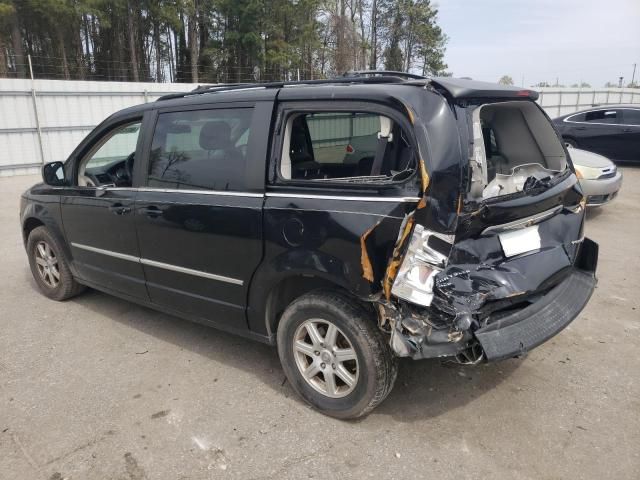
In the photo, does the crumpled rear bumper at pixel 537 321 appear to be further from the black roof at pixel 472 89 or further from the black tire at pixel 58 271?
the black tire at pixel 58 271

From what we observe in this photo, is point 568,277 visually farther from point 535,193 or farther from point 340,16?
point 340,16

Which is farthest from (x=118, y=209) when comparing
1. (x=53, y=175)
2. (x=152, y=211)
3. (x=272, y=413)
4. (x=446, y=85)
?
(x=446, y=85)

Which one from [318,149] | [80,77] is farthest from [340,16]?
[318,149]

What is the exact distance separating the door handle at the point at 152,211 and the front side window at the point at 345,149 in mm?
1062

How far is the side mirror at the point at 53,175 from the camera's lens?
440 cm

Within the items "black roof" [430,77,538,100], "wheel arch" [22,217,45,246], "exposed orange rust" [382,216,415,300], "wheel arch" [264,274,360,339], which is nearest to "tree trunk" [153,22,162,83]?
"wheel arch" [22,217,45,246]

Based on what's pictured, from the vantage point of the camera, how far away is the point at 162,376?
3.45 m

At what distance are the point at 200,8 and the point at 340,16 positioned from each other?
10.2m

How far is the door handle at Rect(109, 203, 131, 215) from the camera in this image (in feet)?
12.2

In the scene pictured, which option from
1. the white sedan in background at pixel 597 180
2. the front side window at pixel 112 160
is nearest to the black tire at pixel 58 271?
the front side window at pixel 112 160

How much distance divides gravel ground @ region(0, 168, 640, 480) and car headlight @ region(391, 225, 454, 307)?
0.88m

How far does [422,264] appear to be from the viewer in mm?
2420

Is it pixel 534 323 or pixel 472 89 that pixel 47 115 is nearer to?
pixel 472 89

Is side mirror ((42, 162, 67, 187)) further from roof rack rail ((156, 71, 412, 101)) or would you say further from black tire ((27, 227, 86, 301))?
roof rack rail ((156, 71, 412, 101))
